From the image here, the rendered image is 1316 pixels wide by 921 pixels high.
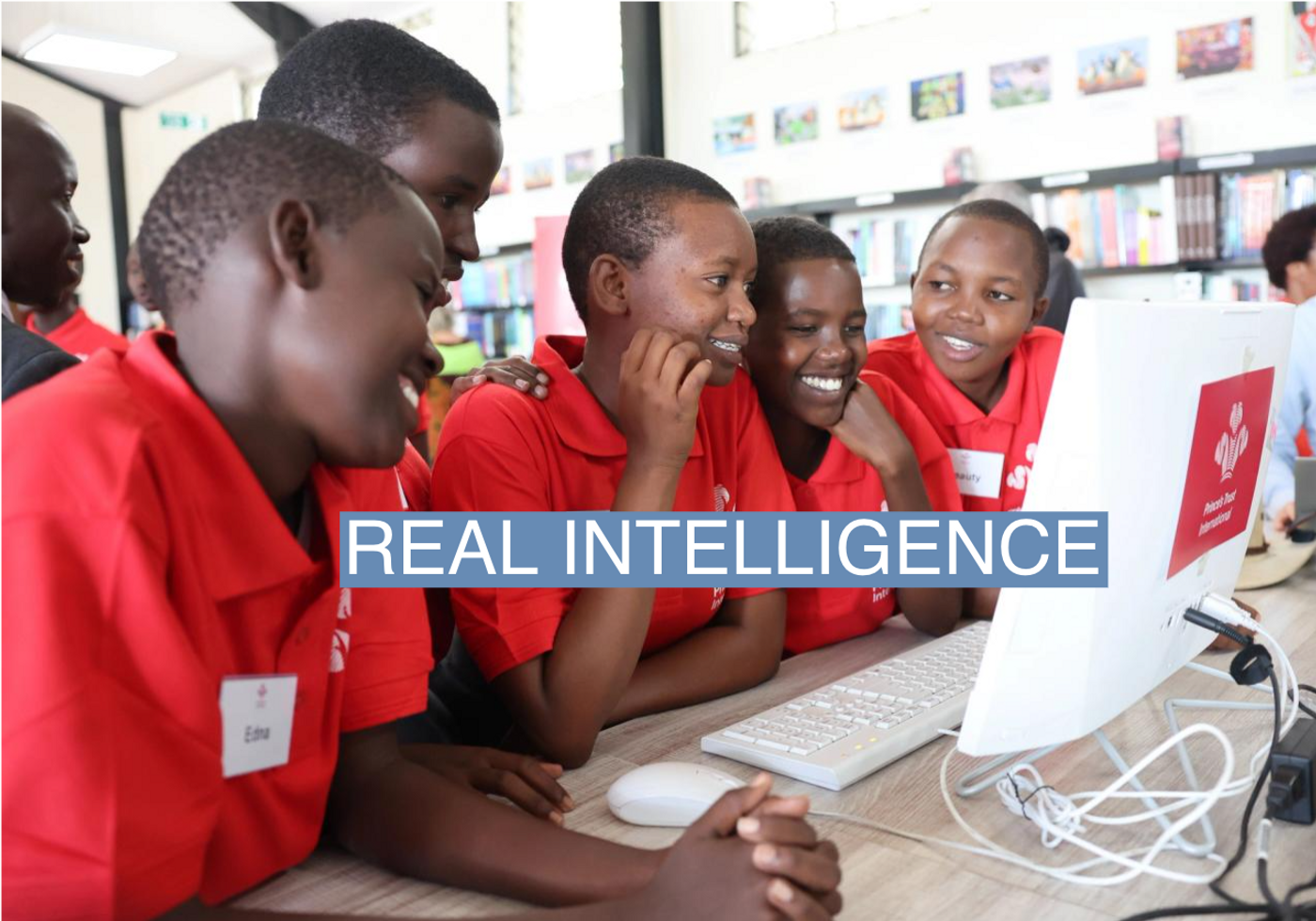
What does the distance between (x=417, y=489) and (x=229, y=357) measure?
566 mm

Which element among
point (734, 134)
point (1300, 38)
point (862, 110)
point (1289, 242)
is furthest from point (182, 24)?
point (1289, 242)

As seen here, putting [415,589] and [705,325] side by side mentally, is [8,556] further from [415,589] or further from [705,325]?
[705,325]

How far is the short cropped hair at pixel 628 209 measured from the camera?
49.0 inches

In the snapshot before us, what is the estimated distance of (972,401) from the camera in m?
1.78

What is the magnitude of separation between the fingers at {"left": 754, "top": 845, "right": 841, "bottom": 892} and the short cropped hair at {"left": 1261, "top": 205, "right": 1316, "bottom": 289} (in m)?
3.23

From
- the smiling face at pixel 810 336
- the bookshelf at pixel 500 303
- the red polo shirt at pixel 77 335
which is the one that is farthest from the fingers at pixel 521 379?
the bookshelf at pixel 500 303

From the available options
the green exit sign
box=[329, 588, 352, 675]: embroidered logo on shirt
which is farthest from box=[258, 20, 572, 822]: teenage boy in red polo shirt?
the green exit sign

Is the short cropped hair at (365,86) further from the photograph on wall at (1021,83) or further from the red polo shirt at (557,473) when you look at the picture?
the photograph on wall at (1021,83)

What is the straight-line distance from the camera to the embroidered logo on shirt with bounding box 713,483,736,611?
1310 millimetres

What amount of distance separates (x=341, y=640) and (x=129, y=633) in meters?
0.30

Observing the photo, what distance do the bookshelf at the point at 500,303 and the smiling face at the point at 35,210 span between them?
4.57 metres

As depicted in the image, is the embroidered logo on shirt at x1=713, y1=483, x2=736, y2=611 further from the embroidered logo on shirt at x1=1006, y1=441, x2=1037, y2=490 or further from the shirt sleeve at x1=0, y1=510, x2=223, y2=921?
the shirt sleeve at x1=0, y1=510, x2=223, y2=921

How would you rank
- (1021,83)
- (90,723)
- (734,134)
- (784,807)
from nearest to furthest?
(90,723) → (784,807) → (1021,83) → (734,134)

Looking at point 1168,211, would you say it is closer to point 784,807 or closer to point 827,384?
point 827,384
